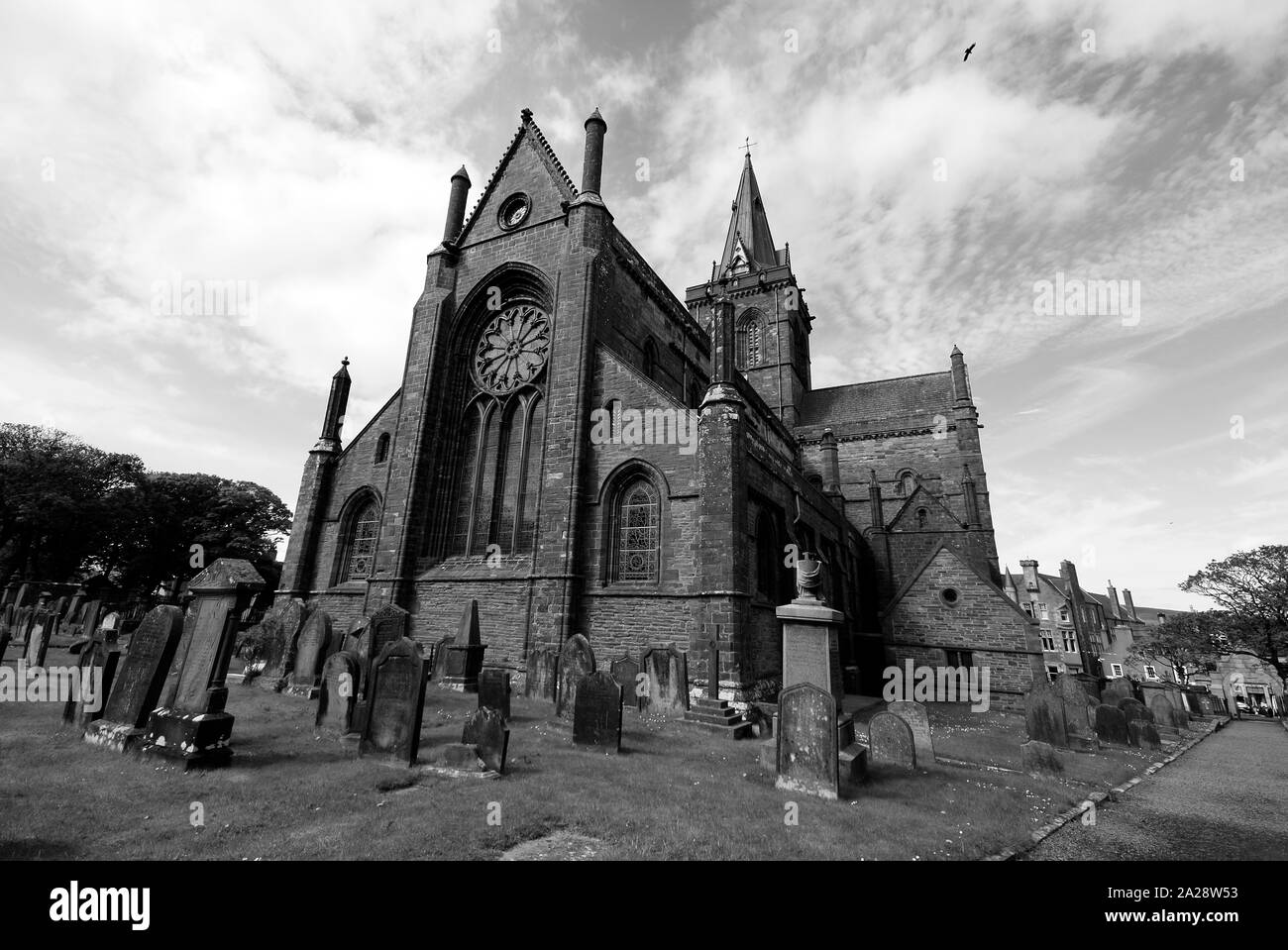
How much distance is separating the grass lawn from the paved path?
1.34ft

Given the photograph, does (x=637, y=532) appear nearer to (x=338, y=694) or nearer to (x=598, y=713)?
(x=598, y=713)

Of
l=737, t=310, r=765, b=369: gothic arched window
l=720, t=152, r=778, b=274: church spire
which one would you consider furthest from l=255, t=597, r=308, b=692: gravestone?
l=720, t=152, r=778, b=274: church spire

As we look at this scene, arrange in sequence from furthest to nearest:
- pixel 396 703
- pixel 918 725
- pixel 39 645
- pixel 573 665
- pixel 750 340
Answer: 1. pixel 750 340
2. pixel 39 645
3. pixel 573 665
4. pixel 918 725
5. pixel 396 703

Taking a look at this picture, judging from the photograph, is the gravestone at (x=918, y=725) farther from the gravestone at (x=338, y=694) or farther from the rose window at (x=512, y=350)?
the rose window at (x=512, y=350)

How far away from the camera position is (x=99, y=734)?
6691 millimetres

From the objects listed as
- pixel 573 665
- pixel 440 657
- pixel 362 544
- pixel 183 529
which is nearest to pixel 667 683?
pixel 573 665

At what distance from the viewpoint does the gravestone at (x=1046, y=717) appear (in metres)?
10.5

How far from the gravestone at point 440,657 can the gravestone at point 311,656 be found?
315 centimetres

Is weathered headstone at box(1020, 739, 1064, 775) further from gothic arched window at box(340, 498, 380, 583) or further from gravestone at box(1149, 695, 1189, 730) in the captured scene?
gothic arched window at box(340, 498, 380, 583)

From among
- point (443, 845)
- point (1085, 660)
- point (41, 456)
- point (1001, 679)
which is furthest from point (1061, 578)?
point (41, 456)

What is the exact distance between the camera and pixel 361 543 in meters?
18.1

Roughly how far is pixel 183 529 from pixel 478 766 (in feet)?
142

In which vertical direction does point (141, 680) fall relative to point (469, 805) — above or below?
above
